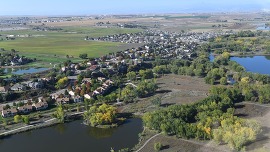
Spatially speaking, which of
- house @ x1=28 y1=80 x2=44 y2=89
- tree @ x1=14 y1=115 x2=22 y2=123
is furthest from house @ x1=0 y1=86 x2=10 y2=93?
tree @ x1=14 y1=115 x2=22 y2=123

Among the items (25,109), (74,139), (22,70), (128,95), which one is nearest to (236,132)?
(74,139)

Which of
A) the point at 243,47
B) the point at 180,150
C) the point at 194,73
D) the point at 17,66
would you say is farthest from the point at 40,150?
the point at 243,47

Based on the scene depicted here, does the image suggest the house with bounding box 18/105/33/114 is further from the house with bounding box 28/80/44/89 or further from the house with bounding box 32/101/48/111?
the house with bounding box 28/80/44/89

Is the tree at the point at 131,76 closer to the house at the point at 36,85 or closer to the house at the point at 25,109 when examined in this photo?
the house at the point at 36,85

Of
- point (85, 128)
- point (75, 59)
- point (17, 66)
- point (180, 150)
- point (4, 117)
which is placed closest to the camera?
point (180, 150)

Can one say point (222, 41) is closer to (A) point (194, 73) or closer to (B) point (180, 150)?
(A) point (194, 73)

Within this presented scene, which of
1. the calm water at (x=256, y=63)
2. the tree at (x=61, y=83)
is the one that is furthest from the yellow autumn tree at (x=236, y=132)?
the calm water at (x=256, y=63)
